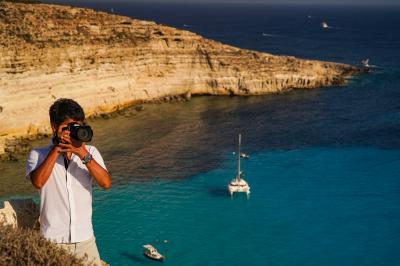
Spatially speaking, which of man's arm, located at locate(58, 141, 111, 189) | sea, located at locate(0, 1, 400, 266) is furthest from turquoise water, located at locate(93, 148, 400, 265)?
man's arm, located at locate(58, 141, 111, 189)

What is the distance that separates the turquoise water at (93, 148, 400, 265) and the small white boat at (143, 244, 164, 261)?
12.1 inches

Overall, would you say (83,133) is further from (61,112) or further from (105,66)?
(105,66)

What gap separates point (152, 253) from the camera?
22.3 meters

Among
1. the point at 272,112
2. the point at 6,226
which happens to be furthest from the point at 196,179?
the point at 6,226

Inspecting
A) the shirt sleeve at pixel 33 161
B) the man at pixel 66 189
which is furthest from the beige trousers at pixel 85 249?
the shirt sleeve at pixel 33 161

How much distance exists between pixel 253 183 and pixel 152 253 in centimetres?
1138

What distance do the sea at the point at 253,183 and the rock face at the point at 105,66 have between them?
8.76 feet

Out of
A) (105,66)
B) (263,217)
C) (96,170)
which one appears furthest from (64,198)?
(105,66)

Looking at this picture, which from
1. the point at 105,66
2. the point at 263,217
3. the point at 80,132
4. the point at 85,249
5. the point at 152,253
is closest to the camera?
the point at 80,132

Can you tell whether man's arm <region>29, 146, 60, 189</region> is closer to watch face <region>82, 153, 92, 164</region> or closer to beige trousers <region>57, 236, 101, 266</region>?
watch face <region>82, 153, 92, 164</region>

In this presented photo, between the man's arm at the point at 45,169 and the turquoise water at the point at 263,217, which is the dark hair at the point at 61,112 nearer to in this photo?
the man's arm at the point at 45,169

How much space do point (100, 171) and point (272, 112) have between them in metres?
45.0

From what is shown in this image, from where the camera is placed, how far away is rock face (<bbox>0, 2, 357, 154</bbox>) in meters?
38.7

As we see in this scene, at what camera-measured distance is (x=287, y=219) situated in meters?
27.1
